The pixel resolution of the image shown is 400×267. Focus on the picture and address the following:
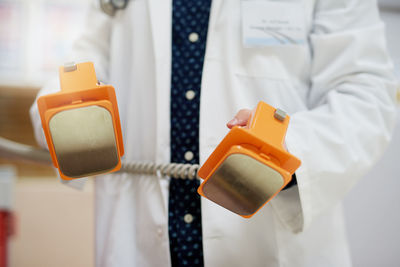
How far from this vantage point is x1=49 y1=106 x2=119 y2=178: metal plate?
202mm

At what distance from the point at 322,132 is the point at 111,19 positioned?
0.40 m

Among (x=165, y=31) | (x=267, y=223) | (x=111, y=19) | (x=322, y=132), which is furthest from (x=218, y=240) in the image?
(x=111, y=19)

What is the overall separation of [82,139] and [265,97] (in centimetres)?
18

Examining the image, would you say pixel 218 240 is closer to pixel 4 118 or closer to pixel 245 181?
pixel 245 181

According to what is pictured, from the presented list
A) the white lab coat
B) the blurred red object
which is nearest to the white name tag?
the white lab coat

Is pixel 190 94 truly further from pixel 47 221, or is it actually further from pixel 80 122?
pixel 47 221

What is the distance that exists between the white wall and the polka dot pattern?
0.71ft

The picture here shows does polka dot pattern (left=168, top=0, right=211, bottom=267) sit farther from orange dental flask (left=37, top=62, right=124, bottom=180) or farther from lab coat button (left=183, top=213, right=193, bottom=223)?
orange dental flask (left=37, top=62, right=124, bottom=180)

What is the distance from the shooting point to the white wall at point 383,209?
0.41 meters

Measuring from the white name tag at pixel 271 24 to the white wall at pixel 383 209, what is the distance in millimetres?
170

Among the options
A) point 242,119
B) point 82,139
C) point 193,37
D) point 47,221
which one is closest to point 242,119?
point 242,119

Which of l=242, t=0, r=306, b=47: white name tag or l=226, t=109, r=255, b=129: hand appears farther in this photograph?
l=242, t=0, r=306, b=47: white name tag

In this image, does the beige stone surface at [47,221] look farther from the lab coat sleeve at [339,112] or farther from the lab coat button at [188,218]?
the lab coat sleeve at [339,112]

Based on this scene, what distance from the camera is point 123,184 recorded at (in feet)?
1.61
